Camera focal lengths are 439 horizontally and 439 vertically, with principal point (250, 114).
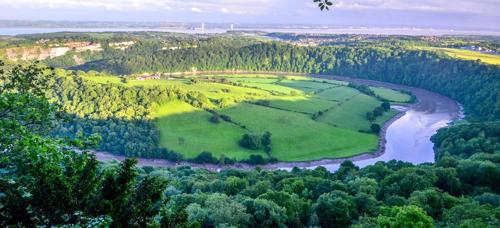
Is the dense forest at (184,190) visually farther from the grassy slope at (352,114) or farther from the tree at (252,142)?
the grassy slope at (352,114)

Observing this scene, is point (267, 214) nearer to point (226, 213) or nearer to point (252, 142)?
point (226, 213)

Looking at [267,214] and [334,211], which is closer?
[267,214]

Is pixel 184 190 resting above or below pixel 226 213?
below

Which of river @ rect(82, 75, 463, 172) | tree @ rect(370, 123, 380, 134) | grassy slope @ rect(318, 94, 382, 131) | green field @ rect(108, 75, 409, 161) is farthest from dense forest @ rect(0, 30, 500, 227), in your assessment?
tree @ rect(370, 123, 380, 134)

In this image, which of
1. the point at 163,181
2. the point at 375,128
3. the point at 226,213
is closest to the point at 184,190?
the point at 226,213

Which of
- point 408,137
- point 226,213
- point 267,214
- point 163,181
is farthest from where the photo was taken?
point 408,137

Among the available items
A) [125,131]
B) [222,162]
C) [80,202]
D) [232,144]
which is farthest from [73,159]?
[125,131]

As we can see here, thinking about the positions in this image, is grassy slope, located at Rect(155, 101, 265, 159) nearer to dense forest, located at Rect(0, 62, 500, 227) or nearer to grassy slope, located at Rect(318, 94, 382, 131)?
dense forest, located at Rect(0, 62, 500, 227)
